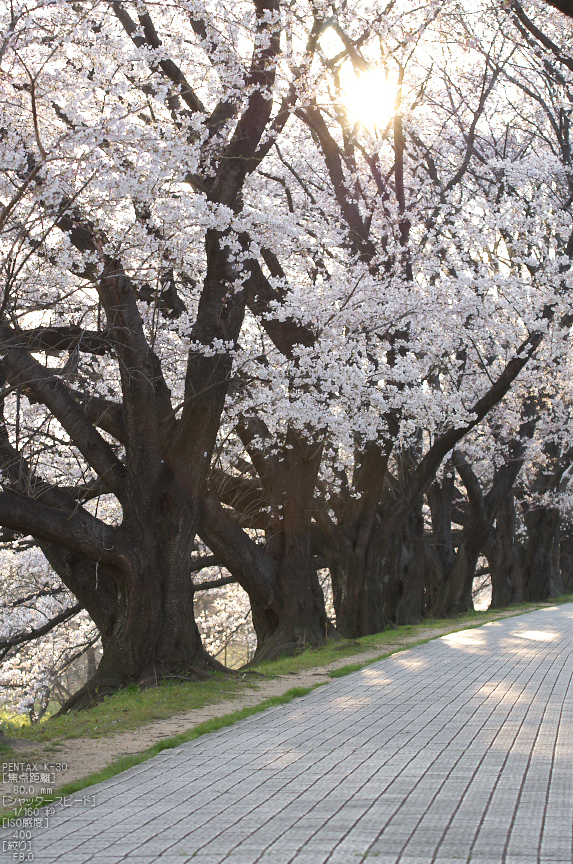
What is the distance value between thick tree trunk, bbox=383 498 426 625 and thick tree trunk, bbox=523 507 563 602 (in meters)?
8.61

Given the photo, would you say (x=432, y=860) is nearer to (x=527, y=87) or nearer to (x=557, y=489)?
(x=527, y=87)

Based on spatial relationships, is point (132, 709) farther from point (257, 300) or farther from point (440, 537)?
point (440, 537)

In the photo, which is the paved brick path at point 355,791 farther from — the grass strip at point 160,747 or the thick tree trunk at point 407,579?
the thick tree trunk at point 407,579

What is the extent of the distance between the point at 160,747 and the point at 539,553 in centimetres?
2527

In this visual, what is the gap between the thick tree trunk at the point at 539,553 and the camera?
29.6 metres

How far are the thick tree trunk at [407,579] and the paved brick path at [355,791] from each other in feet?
42.2

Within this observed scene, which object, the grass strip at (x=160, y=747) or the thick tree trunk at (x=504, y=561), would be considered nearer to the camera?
the grass strip at (x=160, y=747)

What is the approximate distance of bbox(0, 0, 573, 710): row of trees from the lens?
9.24 metres

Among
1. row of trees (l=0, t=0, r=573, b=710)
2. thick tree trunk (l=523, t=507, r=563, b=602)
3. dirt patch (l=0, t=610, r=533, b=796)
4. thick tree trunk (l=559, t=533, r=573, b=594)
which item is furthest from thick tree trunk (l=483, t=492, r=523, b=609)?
dirt patch (l=0, t=610, r=533, b=796)

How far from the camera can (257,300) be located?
1377cm

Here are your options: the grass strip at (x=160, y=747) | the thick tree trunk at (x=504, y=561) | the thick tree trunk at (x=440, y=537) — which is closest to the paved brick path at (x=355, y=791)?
the grass strip at (x=160, y=747)

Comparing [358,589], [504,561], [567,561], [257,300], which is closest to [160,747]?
[257,300]

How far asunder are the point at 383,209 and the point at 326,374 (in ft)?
19.8

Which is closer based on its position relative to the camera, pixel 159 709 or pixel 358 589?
pixel 159 709
